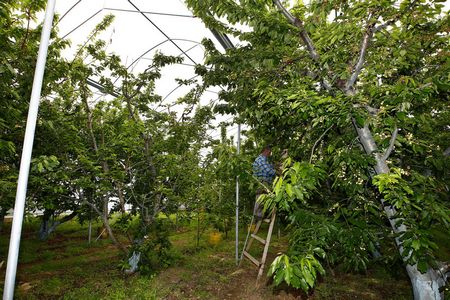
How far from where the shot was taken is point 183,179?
19.9ft

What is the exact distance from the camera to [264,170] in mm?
5098

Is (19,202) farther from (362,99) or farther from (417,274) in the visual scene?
(417,274)

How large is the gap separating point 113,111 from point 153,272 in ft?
12.4

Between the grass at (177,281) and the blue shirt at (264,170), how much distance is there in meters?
1.95

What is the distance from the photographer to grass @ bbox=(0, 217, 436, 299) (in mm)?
4957

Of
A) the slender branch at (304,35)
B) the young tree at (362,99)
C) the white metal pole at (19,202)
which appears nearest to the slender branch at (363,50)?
the young tree at (362,99)

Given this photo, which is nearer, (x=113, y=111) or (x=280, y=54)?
(x=280, y=54)

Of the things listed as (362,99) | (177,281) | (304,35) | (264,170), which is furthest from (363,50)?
(177,281)

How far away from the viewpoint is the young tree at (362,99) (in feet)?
7.87

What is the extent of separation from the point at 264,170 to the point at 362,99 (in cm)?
282

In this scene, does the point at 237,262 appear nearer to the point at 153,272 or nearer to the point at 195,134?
the point at 153,272

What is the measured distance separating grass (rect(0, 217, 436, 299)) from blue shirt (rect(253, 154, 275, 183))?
1.95 metres

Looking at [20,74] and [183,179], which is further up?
[20,74]

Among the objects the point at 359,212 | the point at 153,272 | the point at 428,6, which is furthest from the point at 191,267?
the point at 428,6
